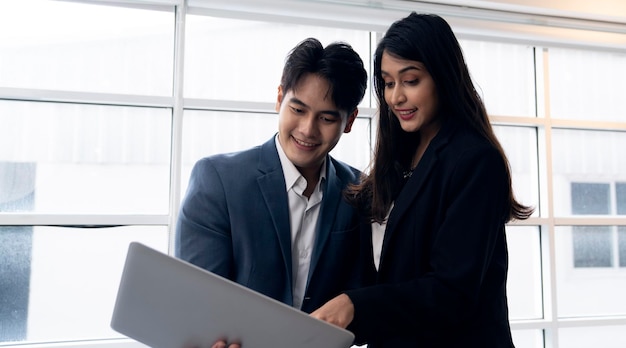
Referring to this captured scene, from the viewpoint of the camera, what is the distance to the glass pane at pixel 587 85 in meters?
2.68

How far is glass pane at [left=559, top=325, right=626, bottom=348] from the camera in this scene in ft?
8.64

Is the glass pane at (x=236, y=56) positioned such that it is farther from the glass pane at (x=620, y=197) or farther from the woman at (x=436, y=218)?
the glass pane at (x=620, y=197)

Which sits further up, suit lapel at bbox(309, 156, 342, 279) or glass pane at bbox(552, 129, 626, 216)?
glass pane at bbox(552, 129, 626, 216)

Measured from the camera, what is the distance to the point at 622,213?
2.75 m

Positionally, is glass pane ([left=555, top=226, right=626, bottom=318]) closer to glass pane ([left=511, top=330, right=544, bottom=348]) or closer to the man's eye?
glass pane ([left=511, top=330, right=544, bottom=348])

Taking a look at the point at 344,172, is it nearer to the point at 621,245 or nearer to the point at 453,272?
the point at 453,272

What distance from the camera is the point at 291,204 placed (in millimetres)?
1345

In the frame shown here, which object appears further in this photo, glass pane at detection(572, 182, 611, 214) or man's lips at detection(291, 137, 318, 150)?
glass pane at detection(572, 182, 611, 214)

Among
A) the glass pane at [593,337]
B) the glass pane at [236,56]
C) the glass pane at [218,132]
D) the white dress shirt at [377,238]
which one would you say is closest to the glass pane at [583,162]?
the glass pane at [593,337]

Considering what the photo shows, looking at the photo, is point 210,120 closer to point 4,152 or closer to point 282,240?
point 4,152

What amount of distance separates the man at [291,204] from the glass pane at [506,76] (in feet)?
→ 4.61

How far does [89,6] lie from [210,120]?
613mm

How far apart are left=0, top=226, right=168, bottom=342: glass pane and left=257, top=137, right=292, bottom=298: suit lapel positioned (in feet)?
3.11

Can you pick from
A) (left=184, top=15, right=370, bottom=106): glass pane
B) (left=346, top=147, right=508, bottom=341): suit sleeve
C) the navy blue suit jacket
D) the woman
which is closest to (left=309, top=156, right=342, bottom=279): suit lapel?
the navy blue suit jacket
